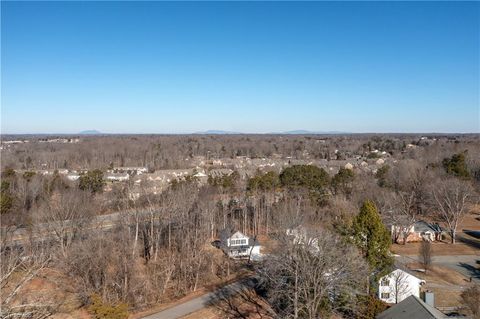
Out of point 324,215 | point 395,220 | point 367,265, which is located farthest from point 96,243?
point 395,220

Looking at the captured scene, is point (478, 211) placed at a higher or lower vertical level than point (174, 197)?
lower

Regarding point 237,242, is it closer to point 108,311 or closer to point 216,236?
point 216,236

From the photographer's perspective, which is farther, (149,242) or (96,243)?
(149,242)

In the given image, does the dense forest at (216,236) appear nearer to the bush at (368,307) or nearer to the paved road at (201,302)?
the bush at (368,307)

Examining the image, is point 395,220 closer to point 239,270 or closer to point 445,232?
point 445,232

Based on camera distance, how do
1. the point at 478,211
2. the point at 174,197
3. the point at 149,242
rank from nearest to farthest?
the point at 149,242
the point at 174,197
the point at 478,211

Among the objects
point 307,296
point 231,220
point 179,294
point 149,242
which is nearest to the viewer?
point 307,296

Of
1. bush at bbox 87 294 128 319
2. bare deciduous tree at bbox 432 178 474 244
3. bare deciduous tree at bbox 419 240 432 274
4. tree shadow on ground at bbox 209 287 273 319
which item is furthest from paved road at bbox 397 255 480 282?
bush at bbox 87 294 128 319
